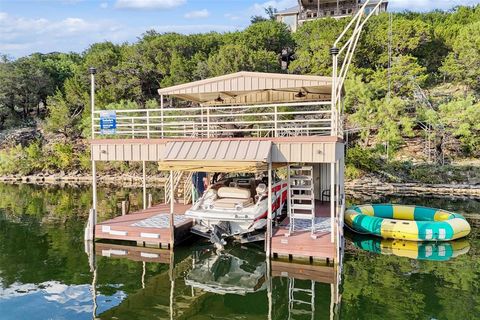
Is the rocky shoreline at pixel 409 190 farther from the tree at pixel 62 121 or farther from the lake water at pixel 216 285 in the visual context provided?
the tree at pixel 62 121

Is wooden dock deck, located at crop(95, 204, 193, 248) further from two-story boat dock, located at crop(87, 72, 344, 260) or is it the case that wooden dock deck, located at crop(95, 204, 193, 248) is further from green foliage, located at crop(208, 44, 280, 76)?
green foliage, located at crop(208, 44, 280, 76)

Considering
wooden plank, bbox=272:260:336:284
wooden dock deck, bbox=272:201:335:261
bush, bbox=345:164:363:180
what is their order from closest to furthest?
wooden plank, bbox=272:260:336:284
wooden dock deck, bbox=272:201:335:261
bush, bbox=345:164:363:180

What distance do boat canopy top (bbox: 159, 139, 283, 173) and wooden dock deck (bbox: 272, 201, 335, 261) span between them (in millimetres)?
2075

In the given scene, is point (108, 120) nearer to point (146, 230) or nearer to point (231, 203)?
point (146, 230)

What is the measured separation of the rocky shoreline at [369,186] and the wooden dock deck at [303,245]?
1210 centimetres

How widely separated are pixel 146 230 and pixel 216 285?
3743 mm

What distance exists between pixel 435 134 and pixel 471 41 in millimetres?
9922

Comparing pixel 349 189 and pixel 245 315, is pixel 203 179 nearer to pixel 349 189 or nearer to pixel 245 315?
pixel 245 315

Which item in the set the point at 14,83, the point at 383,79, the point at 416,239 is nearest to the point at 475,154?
→ the point at 383,79

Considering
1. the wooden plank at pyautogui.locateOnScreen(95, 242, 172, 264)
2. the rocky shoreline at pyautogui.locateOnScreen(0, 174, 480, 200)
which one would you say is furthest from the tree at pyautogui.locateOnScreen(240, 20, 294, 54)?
the wooden plank at pyautogui.locateOnScreen(95, 242, 172, 264)

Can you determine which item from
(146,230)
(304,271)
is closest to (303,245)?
(304,271)

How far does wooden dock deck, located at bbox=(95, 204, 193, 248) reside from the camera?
1309cm

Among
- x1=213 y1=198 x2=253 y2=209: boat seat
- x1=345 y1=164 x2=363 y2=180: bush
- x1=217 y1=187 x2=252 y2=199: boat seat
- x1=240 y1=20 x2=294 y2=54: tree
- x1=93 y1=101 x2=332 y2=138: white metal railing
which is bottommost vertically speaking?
x1=345 y1=164 x2=363 y2=180: bush

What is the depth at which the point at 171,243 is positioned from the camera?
1280 cm
